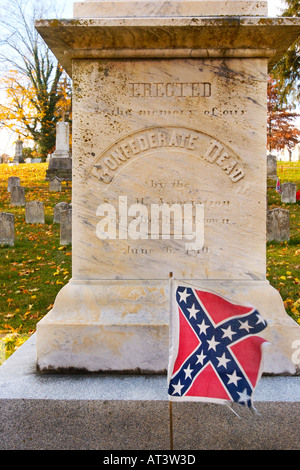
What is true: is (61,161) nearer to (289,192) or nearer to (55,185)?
(55,185)

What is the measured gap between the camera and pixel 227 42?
287cm

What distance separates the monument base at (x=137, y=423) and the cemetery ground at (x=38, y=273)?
163 cm

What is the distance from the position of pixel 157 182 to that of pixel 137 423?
4.91 feet

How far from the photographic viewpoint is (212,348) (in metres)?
2.16

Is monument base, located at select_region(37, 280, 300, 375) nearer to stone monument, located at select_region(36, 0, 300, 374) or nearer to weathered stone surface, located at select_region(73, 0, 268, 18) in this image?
stone monument, located at select_region(36, 0, 300, 374)

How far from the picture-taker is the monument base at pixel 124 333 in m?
2.83

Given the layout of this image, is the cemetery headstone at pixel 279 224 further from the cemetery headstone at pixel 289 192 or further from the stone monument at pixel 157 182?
the stone monument at pixel 157 182

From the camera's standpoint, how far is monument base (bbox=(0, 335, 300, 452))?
2.46 metres

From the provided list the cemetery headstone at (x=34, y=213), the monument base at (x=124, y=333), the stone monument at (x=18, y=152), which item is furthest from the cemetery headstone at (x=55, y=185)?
the stone monument at (x=18, y=152)

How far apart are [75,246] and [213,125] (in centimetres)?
123

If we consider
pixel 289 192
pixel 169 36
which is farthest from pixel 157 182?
pixel 289 192

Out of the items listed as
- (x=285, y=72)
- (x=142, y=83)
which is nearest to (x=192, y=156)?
(x=142, y=83)
